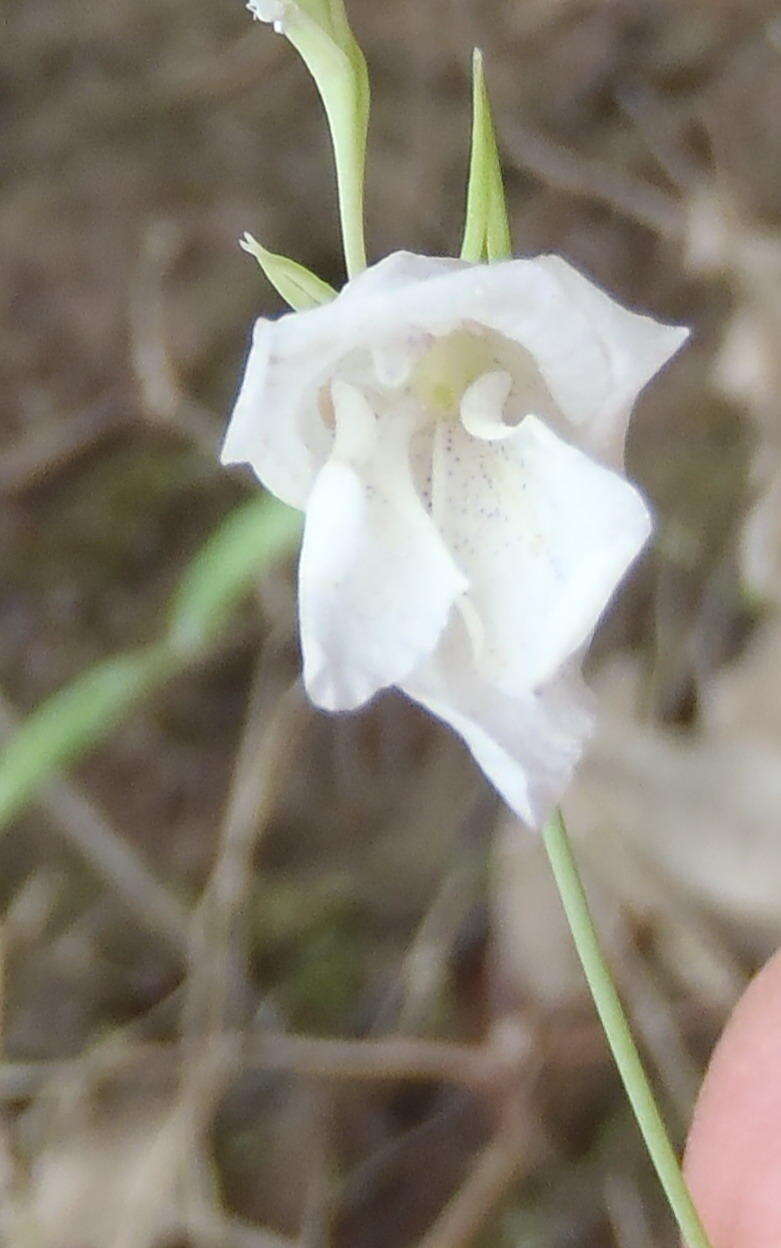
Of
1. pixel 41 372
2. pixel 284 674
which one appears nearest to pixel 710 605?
pixel 284 674

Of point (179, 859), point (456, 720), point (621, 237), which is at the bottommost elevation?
point (179, 859)

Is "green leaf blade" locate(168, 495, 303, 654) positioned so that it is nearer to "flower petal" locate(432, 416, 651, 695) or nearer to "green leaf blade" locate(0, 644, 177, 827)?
"green leaf blade" locate(0, 644, 177, 827)

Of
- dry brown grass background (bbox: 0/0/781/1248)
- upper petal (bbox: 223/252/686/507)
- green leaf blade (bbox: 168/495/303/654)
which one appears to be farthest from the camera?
dry brown grass background (bbox: 0/0/781/1248)

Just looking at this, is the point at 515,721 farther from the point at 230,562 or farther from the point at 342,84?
the point at 230,562

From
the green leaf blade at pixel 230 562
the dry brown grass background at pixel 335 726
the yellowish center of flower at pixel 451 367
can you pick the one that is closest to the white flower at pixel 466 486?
the yellowish center of flower at pixel 451 367

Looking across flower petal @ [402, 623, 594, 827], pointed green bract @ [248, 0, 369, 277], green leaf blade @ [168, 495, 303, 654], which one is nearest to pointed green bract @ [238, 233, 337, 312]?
pointed green bract @ [248, 0, 369, 277]

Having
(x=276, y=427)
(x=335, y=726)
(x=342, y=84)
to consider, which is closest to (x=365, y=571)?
(x=276, y=427)

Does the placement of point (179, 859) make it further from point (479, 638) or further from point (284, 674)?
point (479, 638)
